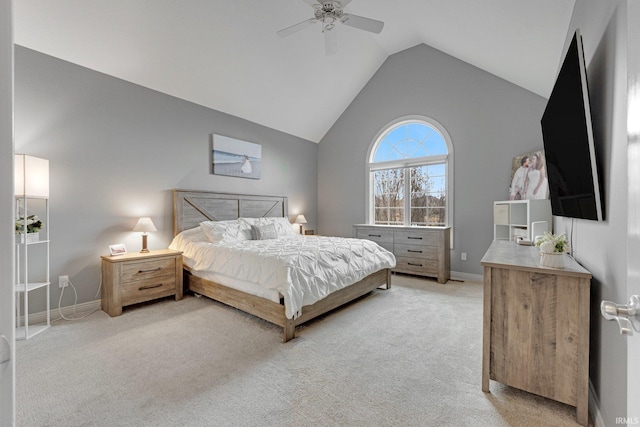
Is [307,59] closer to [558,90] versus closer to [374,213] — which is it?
[374,213]

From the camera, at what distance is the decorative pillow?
4.02 m

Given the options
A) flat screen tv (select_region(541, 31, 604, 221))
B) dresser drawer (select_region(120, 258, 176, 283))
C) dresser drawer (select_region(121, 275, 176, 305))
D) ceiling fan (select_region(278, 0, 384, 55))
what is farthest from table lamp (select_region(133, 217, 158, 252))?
flat screen tv (select_region(541, 31, 604, 221))

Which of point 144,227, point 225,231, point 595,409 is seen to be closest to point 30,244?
point 144,227

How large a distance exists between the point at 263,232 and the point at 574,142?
A: 11.2 ft

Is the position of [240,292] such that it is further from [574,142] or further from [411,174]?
[411,174]

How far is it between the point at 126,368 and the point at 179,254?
5.36 feet

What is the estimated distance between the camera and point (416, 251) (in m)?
4.42

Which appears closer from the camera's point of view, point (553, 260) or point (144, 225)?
point (553, 260)

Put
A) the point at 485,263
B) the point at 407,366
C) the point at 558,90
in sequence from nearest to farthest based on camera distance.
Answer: the point at 485,263 < the point at 558,90 < the point at 407,366

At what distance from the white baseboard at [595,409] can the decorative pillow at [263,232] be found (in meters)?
3.43

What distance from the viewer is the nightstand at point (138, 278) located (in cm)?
292

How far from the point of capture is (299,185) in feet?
19.2

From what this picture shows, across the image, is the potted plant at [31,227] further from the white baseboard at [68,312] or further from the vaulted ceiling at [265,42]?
the vaulted ceiling at [265,42]

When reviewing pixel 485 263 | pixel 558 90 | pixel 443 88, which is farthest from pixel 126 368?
pixel 443 88
